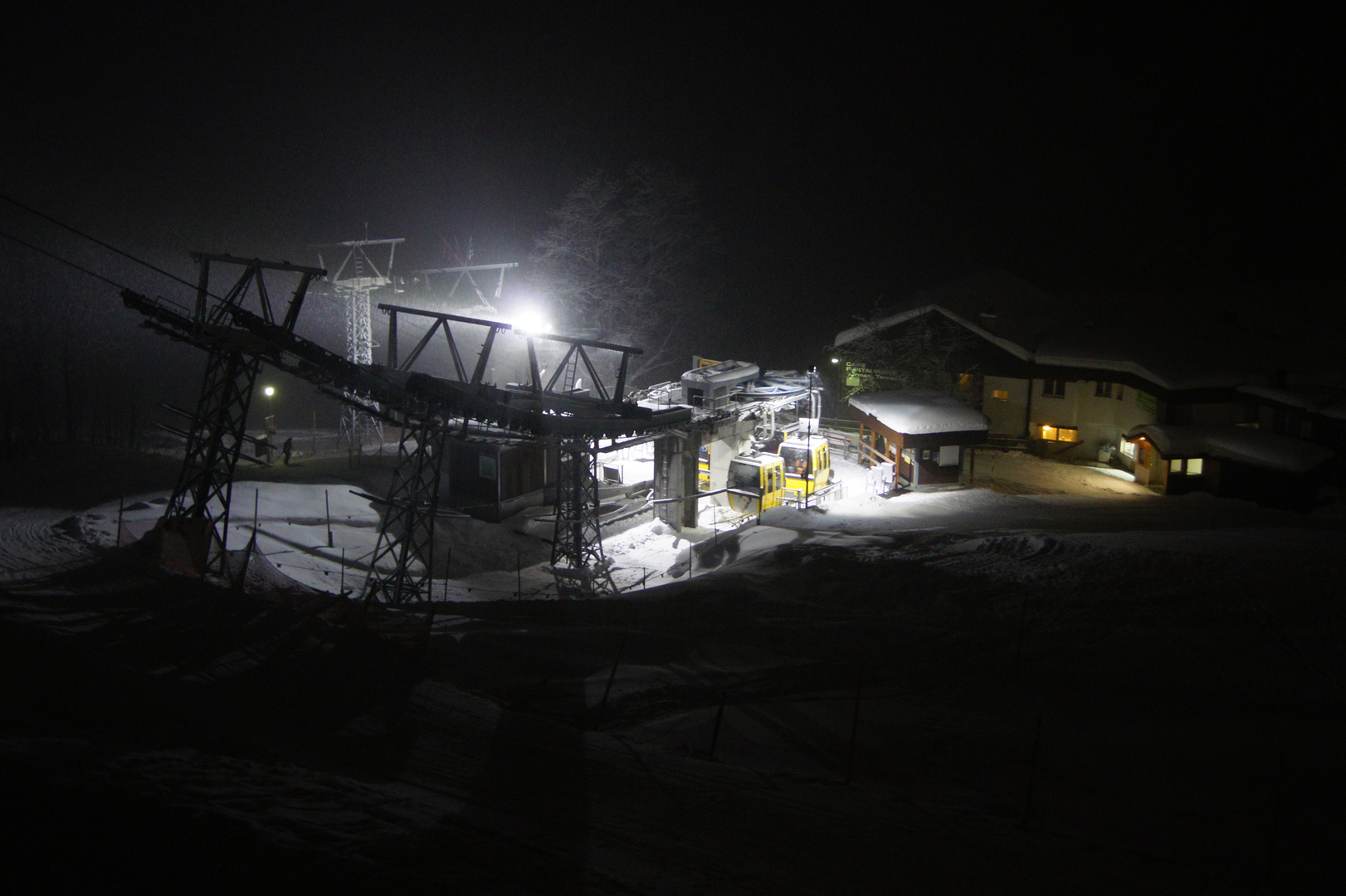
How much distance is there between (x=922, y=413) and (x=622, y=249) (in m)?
16.5

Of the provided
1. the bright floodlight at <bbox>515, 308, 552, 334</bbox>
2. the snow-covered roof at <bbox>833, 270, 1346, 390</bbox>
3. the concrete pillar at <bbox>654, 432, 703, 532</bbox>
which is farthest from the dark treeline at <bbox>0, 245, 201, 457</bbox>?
the snow-covered roof at <bbox>833, 270, 1346, 390</bbox>

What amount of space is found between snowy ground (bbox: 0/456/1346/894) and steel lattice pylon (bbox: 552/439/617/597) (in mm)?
2537

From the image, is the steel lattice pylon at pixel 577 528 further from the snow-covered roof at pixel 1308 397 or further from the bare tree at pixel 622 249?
the snow-covered roof at pixel 1308 397

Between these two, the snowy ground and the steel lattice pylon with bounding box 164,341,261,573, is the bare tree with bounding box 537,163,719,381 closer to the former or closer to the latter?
the steel lattice pylon with bounding box 164,341,261,573

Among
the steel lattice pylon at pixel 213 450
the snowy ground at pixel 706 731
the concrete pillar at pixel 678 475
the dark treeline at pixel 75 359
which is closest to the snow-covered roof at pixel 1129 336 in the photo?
the concrete pillar at pixel 678 475

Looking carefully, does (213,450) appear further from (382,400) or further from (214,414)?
(382,400)

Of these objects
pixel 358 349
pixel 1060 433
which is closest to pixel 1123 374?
pixel 1060 433

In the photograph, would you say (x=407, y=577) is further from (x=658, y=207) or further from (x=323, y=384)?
(x=658, y=207)

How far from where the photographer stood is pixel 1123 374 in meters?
26.3

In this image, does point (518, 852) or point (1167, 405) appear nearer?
point (518, 852)

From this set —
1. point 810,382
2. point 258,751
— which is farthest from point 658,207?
point 258,751

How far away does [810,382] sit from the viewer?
25969 mm

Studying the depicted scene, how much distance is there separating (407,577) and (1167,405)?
23.0 m

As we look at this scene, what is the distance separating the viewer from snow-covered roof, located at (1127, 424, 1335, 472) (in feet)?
68.3
